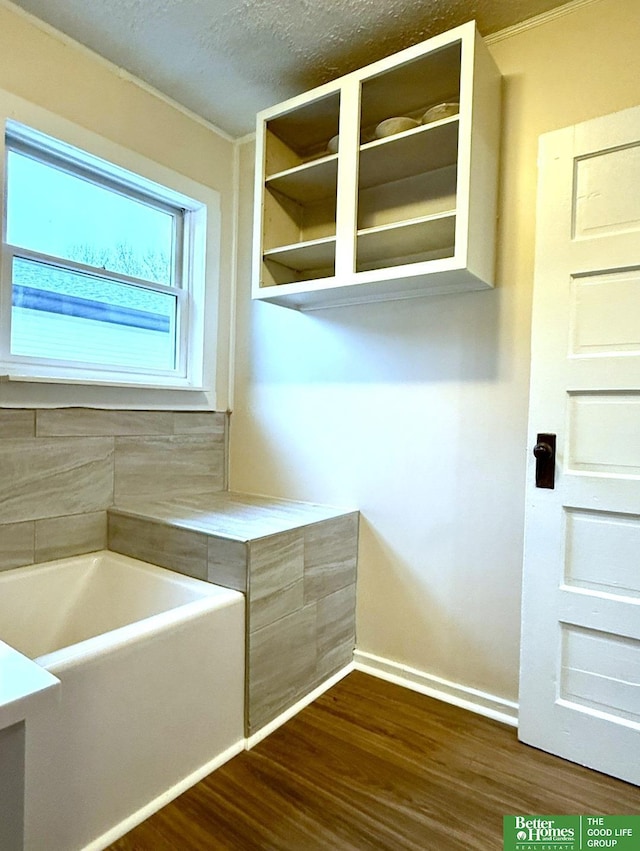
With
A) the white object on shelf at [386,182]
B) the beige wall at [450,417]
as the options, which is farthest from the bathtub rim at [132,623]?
the white object on shelf at [386,182]

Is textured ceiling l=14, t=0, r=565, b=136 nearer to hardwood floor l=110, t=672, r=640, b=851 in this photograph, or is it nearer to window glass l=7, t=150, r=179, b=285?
window glass l=7, t=150, r=179, b=285

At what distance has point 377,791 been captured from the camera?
1.47 m

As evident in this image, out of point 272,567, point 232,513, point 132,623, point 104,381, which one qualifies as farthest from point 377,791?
point 104,381

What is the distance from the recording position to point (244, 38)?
1.88m

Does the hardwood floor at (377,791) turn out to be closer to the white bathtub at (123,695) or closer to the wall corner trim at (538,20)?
the white bathtub at (123,695)

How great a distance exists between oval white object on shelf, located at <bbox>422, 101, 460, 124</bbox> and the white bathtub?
183 cm

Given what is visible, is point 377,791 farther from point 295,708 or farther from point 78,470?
point 78,470

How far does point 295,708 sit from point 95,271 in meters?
1.93

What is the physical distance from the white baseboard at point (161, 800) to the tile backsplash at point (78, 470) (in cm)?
99

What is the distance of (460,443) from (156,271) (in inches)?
64.2

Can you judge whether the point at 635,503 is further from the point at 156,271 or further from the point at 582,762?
the point at 156,271

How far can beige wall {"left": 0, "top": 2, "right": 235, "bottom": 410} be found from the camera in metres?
1.82

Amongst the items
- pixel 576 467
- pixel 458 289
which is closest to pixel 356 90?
pixel 458 289

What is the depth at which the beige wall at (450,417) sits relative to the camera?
1.74 meters
